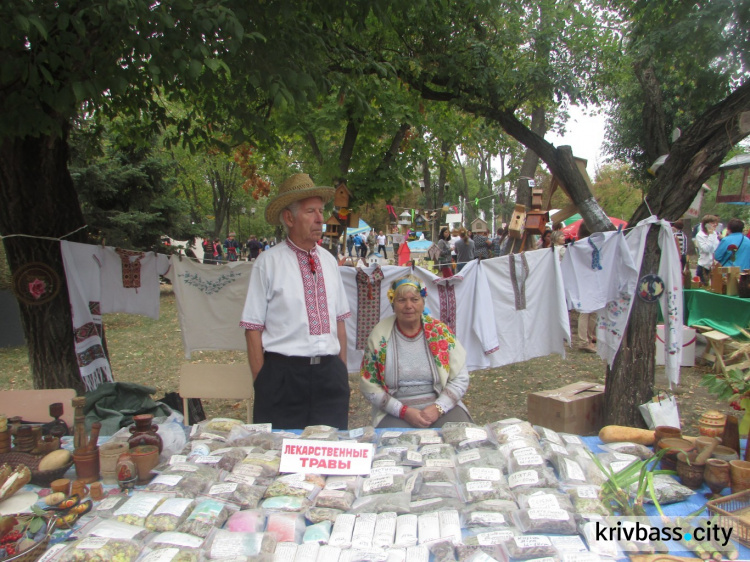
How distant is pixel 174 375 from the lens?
7.03 m

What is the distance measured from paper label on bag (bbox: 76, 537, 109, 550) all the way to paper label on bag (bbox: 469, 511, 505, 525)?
116cm

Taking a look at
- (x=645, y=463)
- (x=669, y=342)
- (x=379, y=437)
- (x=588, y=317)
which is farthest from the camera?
(x=588, y=317)

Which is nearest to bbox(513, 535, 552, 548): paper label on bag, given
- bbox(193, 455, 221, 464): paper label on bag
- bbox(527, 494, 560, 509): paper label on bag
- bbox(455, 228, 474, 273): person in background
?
bbox(527, 494, 560, 509): paper label on bag

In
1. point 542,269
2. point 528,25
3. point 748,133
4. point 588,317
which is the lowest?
point 588,317

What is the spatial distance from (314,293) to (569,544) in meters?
1.76

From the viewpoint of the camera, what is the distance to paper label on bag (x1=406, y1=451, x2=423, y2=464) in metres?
2.04

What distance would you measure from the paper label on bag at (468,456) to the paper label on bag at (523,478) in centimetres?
17

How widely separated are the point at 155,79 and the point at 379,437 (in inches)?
80.7

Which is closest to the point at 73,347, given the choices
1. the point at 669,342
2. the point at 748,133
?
the point at 669,342

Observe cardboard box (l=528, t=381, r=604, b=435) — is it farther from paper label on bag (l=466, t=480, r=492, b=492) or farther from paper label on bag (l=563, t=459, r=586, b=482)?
paper label on bag (l=466, t=480, r=492, b=492)

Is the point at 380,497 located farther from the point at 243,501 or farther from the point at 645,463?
the point at 645,463

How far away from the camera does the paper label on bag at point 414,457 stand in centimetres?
204

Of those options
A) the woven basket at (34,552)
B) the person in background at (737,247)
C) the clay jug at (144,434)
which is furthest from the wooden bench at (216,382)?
the person in background at (737,247)

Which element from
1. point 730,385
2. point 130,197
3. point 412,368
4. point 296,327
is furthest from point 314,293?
point 130,197
